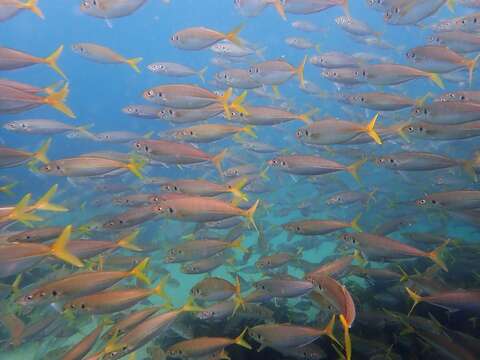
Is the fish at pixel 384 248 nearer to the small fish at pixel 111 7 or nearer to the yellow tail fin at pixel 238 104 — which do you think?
the yellow tail fin at pixel 238 104

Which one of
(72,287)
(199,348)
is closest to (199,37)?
(72,287)

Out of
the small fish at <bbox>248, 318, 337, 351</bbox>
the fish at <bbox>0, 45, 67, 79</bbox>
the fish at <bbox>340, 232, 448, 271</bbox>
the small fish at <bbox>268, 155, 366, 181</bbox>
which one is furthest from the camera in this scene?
the small fish at <bbox>268, 155, 366, 181</bbox>

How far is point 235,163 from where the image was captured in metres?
10.0

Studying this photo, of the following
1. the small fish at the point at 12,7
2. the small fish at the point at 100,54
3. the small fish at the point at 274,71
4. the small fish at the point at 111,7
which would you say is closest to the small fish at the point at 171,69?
the small fish at the point at 100,54

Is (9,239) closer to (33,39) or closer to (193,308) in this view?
(193,308)

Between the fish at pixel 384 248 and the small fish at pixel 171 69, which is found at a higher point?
the small fish at pixel 171 69

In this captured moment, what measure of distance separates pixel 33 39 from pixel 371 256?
62.1m

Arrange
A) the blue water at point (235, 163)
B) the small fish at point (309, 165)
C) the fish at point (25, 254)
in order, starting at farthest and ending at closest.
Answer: the blue water at point (235, 163), the small fish at point (309, 165), the fish at point (25, 254)

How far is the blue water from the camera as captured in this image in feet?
20.3

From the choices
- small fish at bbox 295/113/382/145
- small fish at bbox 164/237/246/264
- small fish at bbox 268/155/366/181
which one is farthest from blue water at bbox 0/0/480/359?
small fish at bbox 268/155/366/181

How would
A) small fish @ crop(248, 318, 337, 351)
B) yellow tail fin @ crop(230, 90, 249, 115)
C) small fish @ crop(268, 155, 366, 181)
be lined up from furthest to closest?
yellow tail fin @ crop(230, 90, 249, 115) < small fish @ crop(268, 155, 366, 181) < small fish @ crop(248, 318, 337, 351)

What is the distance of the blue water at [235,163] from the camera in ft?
20.3

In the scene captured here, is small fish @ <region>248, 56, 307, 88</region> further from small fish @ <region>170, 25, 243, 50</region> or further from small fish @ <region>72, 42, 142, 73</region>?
small fish @ <region>72, 42, 142, 73</region>

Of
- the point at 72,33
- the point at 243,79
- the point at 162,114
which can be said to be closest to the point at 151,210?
the point at 162,114
